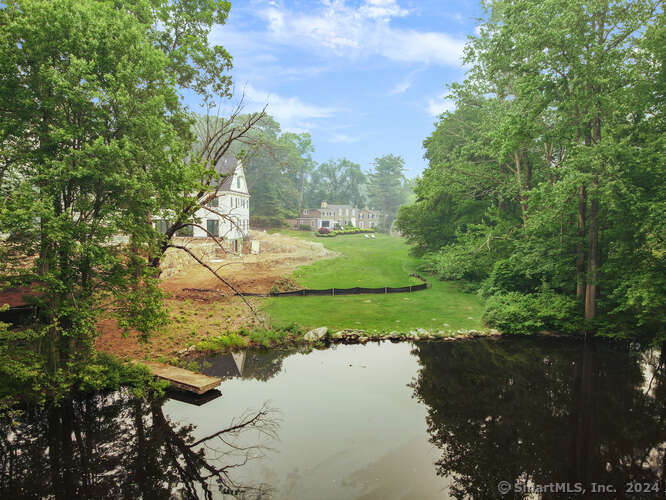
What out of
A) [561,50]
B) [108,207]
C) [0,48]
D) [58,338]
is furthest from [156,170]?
[561,50]

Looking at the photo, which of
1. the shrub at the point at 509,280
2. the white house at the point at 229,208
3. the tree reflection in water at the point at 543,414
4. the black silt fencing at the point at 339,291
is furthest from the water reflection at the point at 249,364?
the white house at the point at 229,208

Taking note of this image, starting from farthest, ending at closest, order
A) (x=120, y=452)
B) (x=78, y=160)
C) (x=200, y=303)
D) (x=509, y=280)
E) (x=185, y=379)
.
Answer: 1. (x=509, y=280)
2. (x=200, y=303)
3. (x=185, y=379)
4. (x=78, y=160)
5. (x=120, y=452)

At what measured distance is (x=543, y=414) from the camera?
8586 millimetres

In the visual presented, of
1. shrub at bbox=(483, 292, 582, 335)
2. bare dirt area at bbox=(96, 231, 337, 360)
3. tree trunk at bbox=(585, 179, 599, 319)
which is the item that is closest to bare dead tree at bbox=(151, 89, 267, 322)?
bare dirt area at bbox=(96, 231, 337, 360)

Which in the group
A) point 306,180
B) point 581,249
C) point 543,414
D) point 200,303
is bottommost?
point 543,414

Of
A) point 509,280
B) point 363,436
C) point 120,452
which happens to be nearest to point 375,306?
point 509,280

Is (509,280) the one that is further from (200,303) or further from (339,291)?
(200,303)

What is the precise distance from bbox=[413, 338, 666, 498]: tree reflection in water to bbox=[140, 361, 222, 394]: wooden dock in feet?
20.0

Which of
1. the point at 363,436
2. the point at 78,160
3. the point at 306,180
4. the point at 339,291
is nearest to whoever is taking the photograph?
the point at 78,160

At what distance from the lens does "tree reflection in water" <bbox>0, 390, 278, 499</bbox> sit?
6.16 meters

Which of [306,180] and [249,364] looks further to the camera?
[306,180]

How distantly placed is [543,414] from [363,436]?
483 cm

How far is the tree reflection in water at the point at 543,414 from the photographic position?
661 centimetres

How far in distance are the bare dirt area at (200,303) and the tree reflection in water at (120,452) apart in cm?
226
